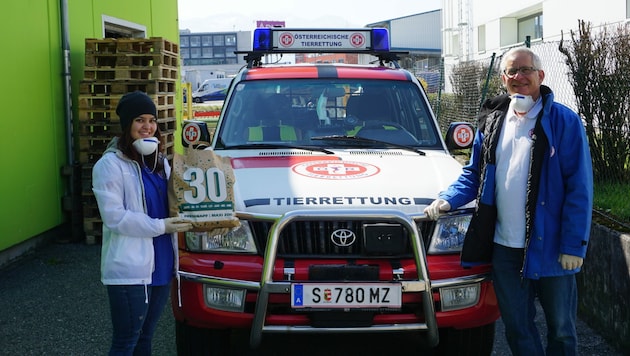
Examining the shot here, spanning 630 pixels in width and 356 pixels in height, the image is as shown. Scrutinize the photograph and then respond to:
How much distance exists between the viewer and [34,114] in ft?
25.6

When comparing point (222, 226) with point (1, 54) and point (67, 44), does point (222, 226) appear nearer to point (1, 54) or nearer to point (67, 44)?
point (1, 54)

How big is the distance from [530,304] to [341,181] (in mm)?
1233

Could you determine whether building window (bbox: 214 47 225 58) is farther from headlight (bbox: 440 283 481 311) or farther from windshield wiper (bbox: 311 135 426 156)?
headlight (bbox: 440 283 481 311)

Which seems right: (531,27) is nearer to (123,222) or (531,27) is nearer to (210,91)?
(210,91)

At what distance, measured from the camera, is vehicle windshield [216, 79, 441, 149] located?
17.6 feet

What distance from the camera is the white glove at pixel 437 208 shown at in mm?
4016

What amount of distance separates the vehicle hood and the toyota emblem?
14 cm

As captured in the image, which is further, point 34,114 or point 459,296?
point 34,114

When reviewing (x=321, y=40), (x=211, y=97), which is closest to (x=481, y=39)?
(x=211, y=97)

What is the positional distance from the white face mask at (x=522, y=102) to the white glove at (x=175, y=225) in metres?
1.68

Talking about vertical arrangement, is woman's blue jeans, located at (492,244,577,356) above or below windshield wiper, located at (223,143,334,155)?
below

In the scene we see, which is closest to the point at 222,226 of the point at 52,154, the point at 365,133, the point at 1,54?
the point at 365,133

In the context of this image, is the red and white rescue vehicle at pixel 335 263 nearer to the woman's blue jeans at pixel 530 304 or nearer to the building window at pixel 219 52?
the woman's blue jeans at pixel 530 304

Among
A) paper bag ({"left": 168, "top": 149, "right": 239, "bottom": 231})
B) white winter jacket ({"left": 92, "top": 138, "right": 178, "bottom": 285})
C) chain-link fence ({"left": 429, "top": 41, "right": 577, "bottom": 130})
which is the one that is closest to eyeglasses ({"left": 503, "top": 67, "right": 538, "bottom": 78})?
paper bag ({"left": 168, "top": 149, "right": 239, "bottom": 231})
